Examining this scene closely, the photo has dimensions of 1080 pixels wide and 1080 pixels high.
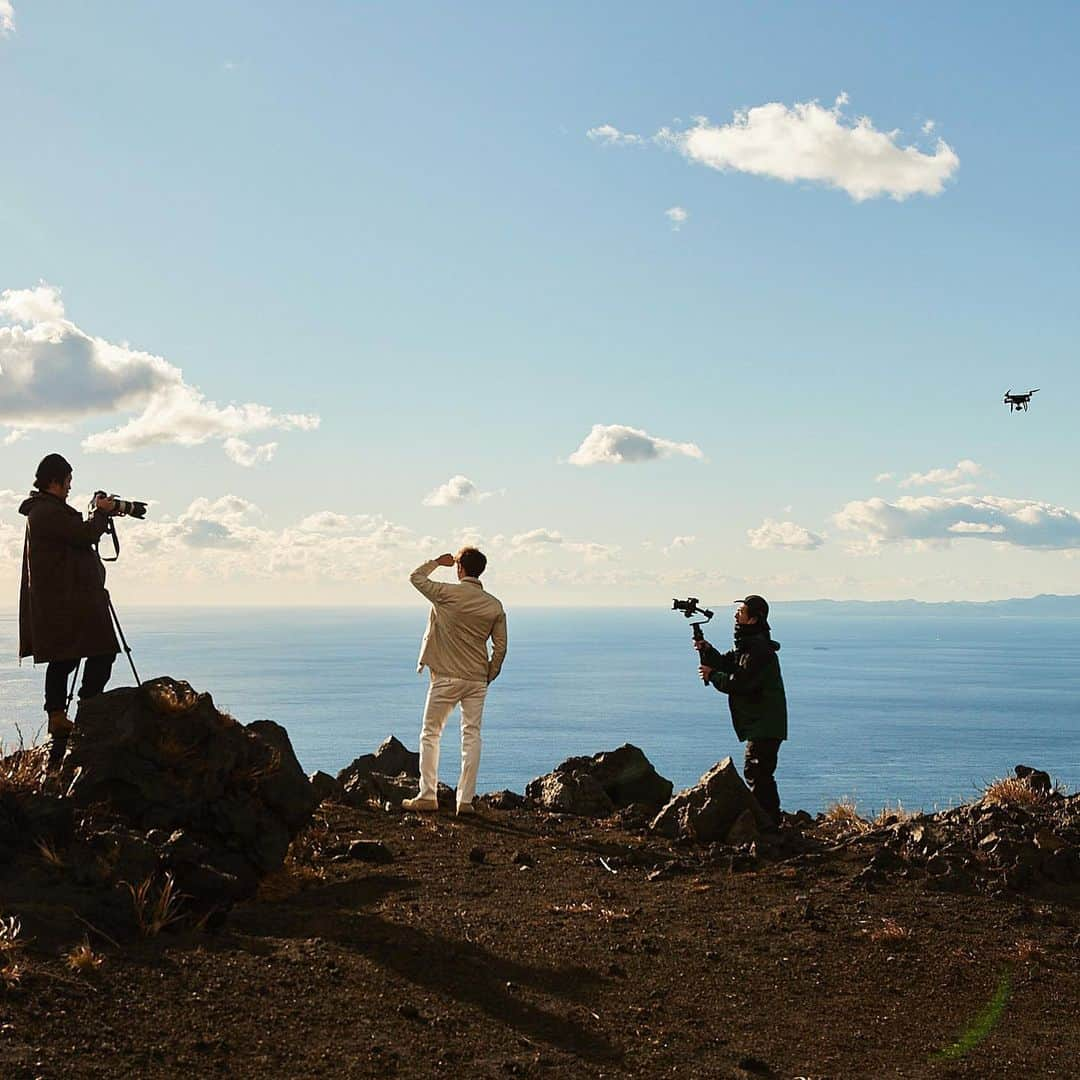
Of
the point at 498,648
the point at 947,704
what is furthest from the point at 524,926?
the point at 947,704

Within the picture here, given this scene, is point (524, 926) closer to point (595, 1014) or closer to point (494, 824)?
point (595, 1014)

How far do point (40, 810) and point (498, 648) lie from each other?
508cm

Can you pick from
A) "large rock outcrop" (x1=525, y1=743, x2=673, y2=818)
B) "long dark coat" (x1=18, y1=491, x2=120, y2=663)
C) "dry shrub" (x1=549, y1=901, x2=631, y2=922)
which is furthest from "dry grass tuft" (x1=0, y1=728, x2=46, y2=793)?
"large rock outcrop" (x1=525, y1=743, x2=673, y2=818)

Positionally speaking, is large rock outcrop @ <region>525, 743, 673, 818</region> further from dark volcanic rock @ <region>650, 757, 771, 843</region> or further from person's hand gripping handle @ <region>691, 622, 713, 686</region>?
person's hand gripping handle @ <region>691, 622, 713, 686</region>

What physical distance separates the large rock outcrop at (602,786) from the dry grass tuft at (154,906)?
629 centimetres

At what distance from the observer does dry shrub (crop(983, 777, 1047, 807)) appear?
1283 cm

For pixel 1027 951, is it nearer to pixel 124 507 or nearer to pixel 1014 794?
pixel 1014 794

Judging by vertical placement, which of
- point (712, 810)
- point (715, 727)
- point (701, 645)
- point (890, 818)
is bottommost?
point (715, 727)

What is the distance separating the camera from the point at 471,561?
1169 centimetres

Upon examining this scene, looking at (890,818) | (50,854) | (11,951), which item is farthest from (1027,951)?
(50,854)

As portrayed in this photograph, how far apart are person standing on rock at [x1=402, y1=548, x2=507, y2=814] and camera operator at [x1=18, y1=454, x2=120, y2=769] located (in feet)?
10.6

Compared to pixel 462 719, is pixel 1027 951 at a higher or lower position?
lower

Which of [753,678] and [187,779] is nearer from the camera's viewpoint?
[187,779]

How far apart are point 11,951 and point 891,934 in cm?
578
